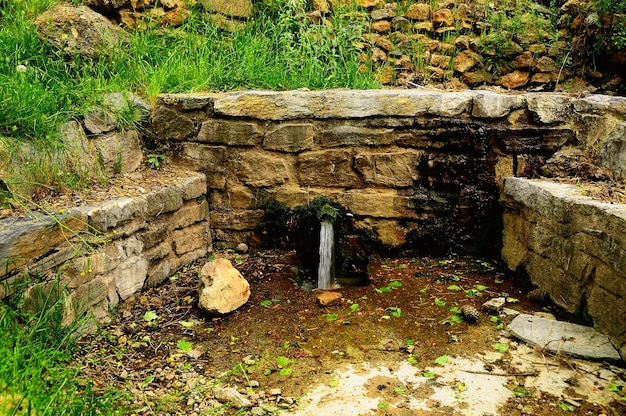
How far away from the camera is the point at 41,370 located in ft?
7.16

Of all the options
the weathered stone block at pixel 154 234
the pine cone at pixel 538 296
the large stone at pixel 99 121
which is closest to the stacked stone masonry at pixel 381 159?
the weathered stone block at pixel 154 234

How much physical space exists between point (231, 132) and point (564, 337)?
2.77m

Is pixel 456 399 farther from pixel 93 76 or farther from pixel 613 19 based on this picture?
pixel 613 19

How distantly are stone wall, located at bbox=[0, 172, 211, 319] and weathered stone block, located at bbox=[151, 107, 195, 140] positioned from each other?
363mm

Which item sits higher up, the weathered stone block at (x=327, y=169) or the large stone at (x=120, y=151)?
the large stone at (x=120, y=151)

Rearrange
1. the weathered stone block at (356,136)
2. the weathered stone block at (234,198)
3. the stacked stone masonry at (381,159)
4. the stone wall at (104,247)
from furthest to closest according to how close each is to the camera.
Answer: the weathered stone block at (234,198) → the weathered stone block at (356,136) → the stacked stone masonry at (381,159) → the stone wall at (104,247)

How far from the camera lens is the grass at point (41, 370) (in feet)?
6.13

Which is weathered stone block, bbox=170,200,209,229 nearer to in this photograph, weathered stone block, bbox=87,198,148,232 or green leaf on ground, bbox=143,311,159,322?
weathered stone block, bbox=87,198,148,232

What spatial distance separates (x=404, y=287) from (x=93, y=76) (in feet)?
9.80

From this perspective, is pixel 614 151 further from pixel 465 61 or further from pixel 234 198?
pixel 234 198

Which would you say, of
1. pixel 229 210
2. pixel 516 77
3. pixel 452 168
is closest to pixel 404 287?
pixel 452 168

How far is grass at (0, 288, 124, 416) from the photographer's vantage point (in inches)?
73.5

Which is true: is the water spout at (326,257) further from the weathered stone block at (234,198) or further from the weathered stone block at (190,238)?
the weathered stone block at (190,238)

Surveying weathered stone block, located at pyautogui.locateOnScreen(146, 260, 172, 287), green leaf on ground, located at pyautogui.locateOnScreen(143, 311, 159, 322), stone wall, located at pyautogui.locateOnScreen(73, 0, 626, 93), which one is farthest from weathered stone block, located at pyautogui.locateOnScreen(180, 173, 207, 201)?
stone wall, located at pyautogui.locateOnScreen(73, 0, 626, 93)
